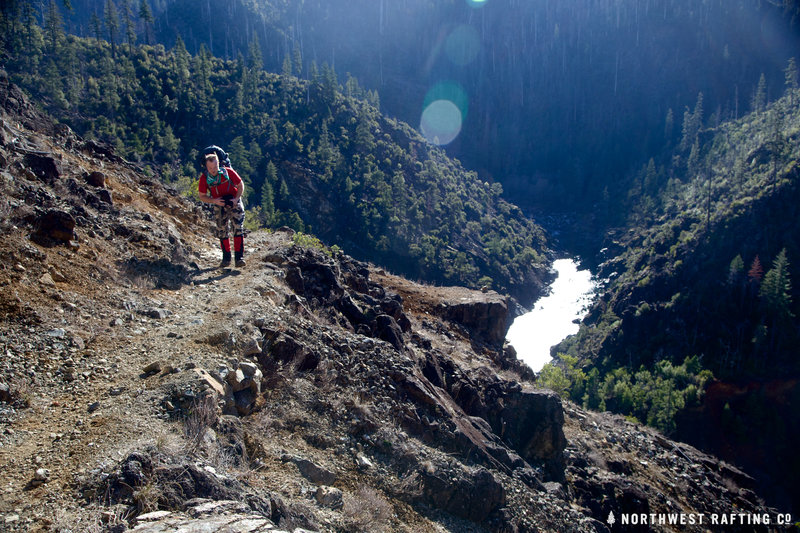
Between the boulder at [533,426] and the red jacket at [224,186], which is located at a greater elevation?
the red jacket at [224,186]

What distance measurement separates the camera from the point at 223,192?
772cm

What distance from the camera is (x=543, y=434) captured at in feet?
30.5

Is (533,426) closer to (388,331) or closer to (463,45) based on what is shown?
(388,331)

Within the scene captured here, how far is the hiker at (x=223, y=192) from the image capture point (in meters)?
7.52

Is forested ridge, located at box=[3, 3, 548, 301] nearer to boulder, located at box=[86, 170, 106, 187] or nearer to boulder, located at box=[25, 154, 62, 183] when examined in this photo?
boulder, located at box=[86, 170, 106, 187]

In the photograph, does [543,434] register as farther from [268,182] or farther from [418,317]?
[268,182]

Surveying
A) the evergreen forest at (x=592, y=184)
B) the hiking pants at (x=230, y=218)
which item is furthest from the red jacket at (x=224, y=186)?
the evergreen forest at (x=592, y=184)

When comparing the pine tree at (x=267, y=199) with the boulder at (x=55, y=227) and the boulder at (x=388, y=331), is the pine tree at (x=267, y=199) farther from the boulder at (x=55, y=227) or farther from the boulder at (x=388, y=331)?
the boulder at (x=55, y=227)

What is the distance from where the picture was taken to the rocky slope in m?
3.19

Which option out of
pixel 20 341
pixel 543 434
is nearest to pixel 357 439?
pixel 20 341

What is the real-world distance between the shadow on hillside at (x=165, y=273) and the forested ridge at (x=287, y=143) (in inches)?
1139

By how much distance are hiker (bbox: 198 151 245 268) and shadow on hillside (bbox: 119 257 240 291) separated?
0.74 m

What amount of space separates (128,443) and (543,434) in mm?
7970

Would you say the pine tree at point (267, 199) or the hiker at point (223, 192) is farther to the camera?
the pine tree at point (267, 199)
